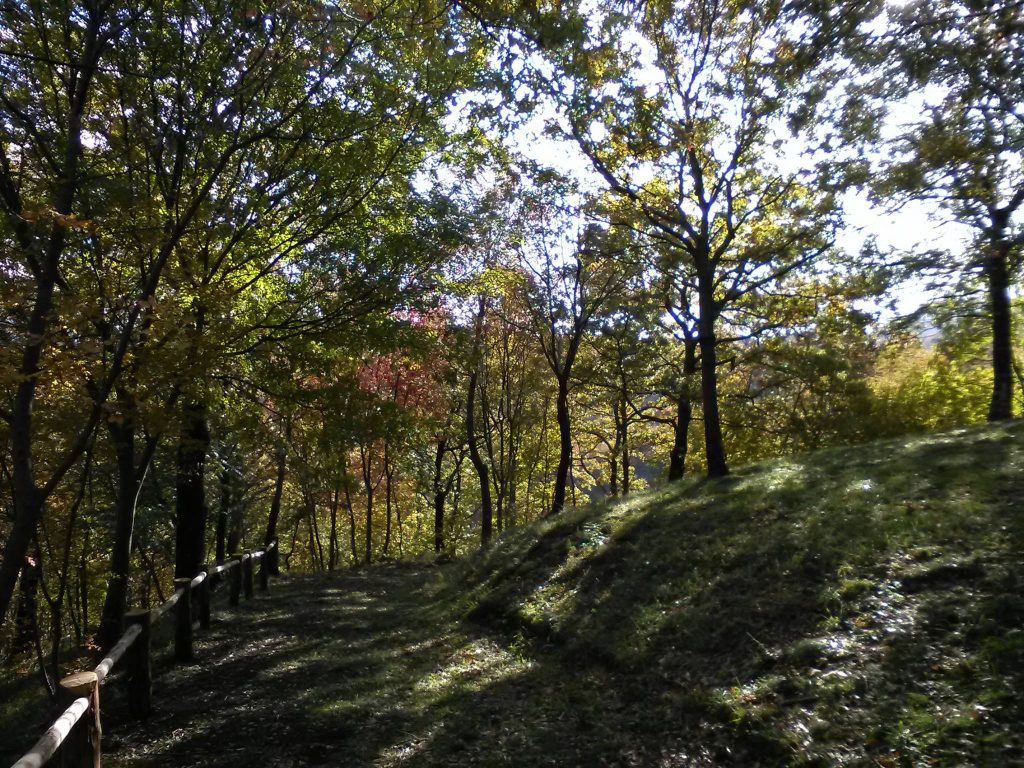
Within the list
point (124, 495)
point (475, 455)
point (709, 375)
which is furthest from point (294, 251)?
point (475, 455)

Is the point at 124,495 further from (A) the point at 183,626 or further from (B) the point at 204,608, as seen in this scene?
(B) the point at 204,608

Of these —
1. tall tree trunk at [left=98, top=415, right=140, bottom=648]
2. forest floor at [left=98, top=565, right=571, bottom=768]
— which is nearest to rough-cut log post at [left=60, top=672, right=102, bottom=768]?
forest floor at [left=98, top=565, right=571, bottom=768]

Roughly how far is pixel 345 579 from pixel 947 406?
2150 centimetres

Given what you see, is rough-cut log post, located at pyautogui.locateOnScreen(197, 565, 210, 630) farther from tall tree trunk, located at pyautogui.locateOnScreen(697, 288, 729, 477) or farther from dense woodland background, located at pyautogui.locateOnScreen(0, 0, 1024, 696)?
tall tree trunk, located at pyautogui.locateOnScreen(697, 288, 729, 477)

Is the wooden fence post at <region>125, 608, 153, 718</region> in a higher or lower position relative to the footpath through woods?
higher

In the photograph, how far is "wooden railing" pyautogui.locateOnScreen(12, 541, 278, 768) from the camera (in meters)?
3.64

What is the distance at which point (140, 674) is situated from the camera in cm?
688

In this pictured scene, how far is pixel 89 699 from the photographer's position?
14.1 feet

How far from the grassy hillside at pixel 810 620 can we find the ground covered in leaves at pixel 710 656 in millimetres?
21

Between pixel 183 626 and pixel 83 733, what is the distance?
5271mm

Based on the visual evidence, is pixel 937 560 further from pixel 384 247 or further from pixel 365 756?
pixel 384 247

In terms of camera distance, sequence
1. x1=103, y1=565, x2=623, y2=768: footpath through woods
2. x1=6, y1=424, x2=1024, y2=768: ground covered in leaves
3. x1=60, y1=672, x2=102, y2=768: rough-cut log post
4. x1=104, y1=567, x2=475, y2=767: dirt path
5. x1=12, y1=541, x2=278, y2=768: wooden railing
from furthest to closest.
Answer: x1=104, y1=567, x2=475, y2=767: dirt path
x1=103, y1=565, x2=623, y2=768: footpath through woods
x1=6, y1=424, x2=1024, y2=768: ground covered in leaves
x1=60, y1=672, x2=102, y2=768: rough-cut log post
x1=12, y1=541, x2=278, y2=768: wooden railing

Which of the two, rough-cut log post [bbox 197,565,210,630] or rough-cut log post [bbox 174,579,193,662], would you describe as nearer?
rough-cut log post [bbox 174,579,193,662]

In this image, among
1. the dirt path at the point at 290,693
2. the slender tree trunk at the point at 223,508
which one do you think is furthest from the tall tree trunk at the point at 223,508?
the dirt path at the point at 290,693
